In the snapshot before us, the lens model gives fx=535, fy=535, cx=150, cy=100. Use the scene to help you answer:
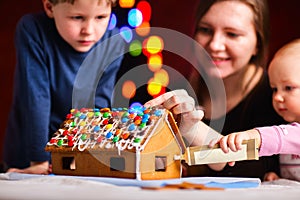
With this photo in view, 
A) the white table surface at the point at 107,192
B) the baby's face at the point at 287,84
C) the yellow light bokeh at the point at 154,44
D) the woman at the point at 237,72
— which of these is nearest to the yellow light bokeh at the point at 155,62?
the yellow light bokeh at the point at 154,44

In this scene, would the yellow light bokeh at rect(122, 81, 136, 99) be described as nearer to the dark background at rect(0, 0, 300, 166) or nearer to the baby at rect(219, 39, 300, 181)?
the dark background at rect(0, 0, 300, 166)

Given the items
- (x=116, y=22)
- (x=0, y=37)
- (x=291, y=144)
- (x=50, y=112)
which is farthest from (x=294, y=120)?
(x=0, y=37)

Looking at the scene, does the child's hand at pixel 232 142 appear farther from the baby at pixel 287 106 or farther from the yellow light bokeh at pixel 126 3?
the yellow light bokeh at pixel 126 3

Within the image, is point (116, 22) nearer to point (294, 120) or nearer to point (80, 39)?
point (80, 39)

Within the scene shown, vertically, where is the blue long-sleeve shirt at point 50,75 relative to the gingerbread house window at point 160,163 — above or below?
above

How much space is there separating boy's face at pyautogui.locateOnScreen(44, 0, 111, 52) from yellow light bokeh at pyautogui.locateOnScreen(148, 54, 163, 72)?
0.20 metres

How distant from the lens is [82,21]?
1543 millimetres

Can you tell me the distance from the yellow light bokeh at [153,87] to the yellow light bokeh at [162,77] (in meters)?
0.01

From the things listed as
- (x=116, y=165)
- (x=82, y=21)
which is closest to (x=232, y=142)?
(x=116, y=165)

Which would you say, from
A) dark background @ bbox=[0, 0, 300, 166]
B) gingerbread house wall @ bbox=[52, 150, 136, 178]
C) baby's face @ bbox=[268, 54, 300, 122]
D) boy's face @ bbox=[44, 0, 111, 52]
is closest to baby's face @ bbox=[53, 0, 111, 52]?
boy's face @ bbox=[44, 0, 111, 52]

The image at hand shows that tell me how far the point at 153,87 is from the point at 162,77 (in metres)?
0.05

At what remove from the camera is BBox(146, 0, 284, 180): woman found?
166 centimetres

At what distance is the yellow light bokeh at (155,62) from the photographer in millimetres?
1712

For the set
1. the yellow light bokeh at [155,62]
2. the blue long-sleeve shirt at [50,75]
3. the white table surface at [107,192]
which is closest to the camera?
the white table surface at [107,192]
